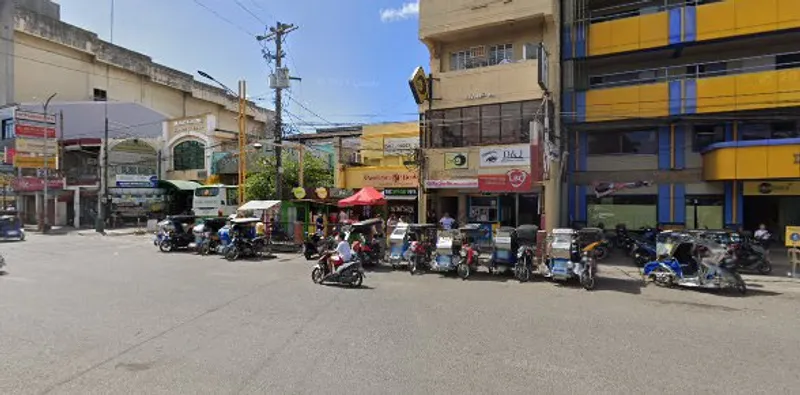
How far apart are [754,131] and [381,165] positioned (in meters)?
18.1

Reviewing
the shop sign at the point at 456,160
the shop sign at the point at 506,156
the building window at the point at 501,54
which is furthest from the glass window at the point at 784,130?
the shop sign at the point at 456,160

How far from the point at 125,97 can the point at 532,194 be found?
1853 inches

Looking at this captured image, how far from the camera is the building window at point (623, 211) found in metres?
18.9

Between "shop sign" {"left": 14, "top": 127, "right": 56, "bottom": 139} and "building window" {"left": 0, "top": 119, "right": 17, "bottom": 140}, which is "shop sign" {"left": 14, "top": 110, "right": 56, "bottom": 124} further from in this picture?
"building window" {"left": 0, "top": 119, "right": 17, "bottom": 140}

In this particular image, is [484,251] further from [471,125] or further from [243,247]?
[243,247]

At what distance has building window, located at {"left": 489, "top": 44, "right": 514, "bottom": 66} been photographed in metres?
20.0

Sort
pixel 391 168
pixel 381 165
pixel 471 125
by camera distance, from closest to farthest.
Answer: pixel 471 125 < pixel 391 168 < pixel 381 165

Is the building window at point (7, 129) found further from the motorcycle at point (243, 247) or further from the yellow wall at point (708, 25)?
the yellow wall at point (708, 25)

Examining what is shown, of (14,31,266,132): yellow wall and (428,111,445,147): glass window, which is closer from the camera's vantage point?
(428,111,445,147): glass window

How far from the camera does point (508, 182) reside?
18375 mm

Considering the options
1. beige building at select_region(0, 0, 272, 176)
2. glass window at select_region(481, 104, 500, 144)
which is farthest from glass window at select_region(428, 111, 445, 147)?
beige building at select_region(0, 0, 272, 176)

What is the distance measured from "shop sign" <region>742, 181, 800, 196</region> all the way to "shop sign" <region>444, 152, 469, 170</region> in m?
10.7

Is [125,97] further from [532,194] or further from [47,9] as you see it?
Result: [532,194]

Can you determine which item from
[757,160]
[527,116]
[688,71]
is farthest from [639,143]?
[527,116]
